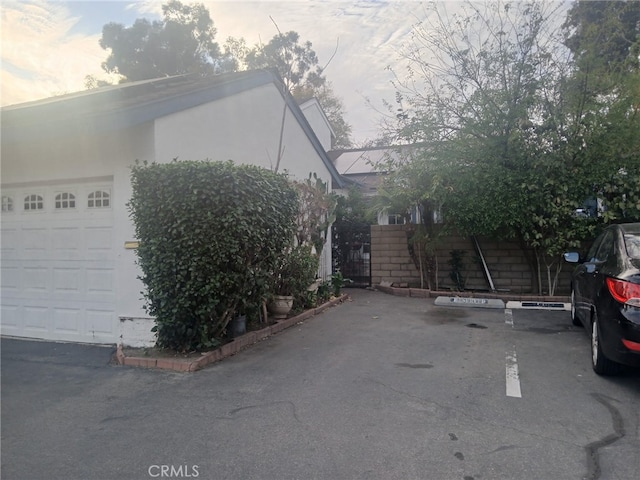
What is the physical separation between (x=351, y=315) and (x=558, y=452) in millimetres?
5552

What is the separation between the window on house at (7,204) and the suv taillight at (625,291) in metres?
9.05

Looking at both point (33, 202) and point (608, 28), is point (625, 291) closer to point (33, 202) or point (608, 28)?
point (33, 202)

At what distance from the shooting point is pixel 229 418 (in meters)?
4.04

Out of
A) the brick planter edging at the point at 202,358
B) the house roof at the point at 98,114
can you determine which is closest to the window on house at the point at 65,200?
the house roof at the point at 98,114

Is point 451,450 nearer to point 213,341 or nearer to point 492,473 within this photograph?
point 492,473

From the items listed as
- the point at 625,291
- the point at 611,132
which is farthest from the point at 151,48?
the point at 625,291

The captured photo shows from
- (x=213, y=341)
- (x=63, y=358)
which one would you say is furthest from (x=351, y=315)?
(x=63, y=358)

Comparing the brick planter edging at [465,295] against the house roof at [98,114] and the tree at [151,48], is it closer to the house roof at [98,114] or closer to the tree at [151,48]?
the house roof at [98,114]

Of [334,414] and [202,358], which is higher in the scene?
[202,358]

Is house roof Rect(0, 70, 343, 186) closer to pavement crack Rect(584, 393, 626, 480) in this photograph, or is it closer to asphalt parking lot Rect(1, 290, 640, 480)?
asphalt parking lot Rect(1, 290, 640, 480)

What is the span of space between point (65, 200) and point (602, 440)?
25.3ft

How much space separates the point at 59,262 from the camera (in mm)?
7391

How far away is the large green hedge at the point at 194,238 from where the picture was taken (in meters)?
5.36

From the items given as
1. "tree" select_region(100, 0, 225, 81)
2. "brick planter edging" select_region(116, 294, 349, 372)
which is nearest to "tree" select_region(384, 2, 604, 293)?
"brick planter edging" select_region(116, 294, 349, 372)
